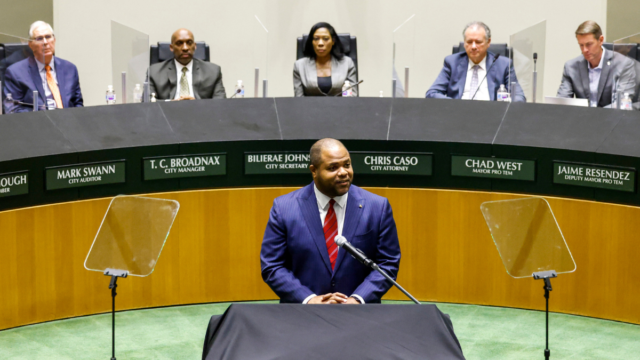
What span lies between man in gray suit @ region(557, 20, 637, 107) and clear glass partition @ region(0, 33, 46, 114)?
346 centimetres

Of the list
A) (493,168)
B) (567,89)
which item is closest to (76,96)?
(493,168)

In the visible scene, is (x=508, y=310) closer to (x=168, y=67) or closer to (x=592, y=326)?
(x=592, y=326)

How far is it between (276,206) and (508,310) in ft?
A: 7.53

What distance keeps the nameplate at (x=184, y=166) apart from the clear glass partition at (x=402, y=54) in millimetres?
1334

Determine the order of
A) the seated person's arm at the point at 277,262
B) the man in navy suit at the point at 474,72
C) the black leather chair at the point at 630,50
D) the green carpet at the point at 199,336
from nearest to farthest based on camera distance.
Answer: the seated person's arm at the point at 277,262, the green carpet at the point at 199,336, the black leather chair at the point at 630,50, the man in navy suit at the point at 474,72

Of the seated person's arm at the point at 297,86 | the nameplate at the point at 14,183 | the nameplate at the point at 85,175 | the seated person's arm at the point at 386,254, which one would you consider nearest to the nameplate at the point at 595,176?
the seated person's arm at the point at 386,254

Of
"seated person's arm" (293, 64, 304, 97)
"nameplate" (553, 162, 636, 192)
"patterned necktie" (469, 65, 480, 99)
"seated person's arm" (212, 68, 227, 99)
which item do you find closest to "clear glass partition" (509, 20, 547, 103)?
"patterned necktie" (469, 65, 480, 99)

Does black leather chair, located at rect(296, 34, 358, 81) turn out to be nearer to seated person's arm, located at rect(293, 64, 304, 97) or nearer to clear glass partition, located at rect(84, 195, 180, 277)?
seated person's arm, located at rect(293, 64, 304, 97)

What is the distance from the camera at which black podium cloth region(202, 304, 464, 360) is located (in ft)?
7.32

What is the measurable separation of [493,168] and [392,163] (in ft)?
1.98

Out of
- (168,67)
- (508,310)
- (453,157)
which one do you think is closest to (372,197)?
(453,157)

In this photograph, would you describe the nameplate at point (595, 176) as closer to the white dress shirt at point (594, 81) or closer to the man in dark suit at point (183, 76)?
the white dress shirt at point (594, 81)

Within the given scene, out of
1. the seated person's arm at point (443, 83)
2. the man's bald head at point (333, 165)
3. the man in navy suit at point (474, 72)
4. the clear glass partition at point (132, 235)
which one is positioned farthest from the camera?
the seated person's arm at point (443, 83)

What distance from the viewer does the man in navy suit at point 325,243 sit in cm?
328
